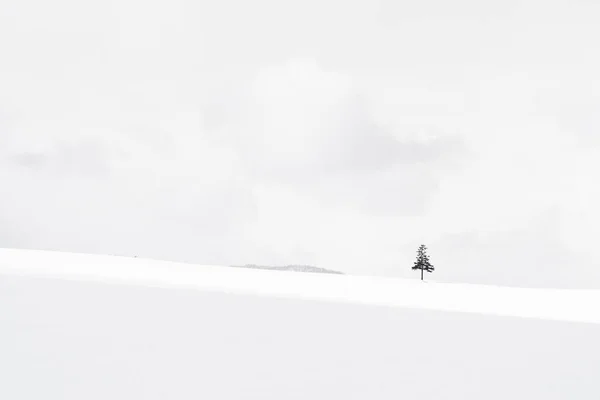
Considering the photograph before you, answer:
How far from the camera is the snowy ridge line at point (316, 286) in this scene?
17172 millimetres

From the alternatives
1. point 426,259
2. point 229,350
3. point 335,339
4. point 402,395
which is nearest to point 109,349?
point 229,350

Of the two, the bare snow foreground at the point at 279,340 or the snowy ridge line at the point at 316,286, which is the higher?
the snowy ridge line at the point at 316,286

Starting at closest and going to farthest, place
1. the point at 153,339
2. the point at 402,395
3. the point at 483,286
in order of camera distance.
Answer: the point at 402,395, the point at 153,339, the point at 483,286

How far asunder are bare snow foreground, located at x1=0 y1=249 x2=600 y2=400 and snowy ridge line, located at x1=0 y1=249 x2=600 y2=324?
0.32ft

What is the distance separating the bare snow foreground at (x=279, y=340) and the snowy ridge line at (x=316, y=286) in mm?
98

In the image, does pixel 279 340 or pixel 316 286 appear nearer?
pixel 279 340

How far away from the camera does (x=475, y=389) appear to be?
9.50 metres

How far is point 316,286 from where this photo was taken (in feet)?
64.0

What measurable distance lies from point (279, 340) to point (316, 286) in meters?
7.57

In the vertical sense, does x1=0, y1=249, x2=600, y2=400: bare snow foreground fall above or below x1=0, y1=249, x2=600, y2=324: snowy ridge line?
below

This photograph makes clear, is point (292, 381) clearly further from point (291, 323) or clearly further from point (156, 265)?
point (156, 265)

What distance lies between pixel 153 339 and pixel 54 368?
228 centimetres

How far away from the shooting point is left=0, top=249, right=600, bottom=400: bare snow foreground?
30.6 ft

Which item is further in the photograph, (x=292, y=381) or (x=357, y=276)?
(x=357, y=276)
